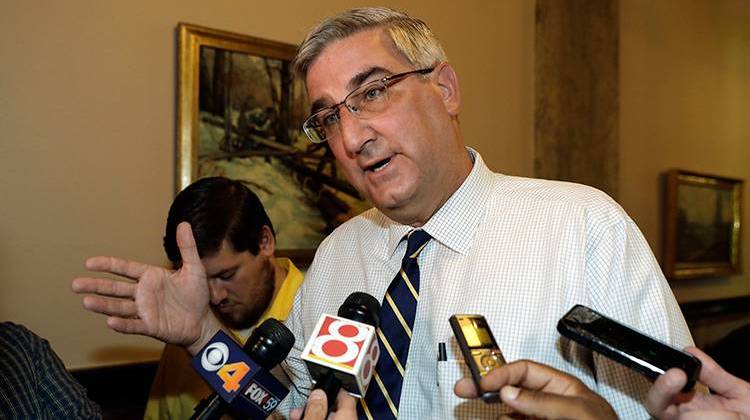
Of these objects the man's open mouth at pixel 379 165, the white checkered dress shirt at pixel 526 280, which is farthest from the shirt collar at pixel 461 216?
the man's open mouth at pixel 379 165

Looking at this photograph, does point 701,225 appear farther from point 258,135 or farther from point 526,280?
point 526,280

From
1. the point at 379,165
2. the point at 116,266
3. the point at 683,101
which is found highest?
the point at 683,101

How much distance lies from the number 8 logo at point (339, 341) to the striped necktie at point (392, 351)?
0.33 m

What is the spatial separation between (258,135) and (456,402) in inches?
64.9

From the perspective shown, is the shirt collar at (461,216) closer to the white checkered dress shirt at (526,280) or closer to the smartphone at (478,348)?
the white checkered dress shirt at (526,280)

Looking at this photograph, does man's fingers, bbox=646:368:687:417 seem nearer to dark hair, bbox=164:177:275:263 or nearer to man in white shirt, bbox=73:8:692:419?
man in white shirt, bbox=73:8:692:419

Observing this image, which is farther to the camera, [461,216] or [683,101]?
[683,101]

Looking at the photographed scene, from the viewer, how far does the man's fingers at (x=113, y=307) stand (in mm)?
1445

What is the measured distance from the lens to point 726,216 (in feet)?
17.2

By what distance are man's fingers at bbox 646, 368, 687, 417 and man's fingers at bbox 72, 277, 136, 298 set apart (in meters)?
1.08

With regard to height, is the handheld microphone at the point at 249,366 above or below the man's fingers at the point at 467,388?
below

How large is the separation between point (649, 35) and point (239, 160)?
3319 millimetres

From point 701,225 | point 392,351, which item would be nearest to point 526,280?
point 392,351

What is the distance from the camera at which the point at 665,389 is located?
92 centimetres
